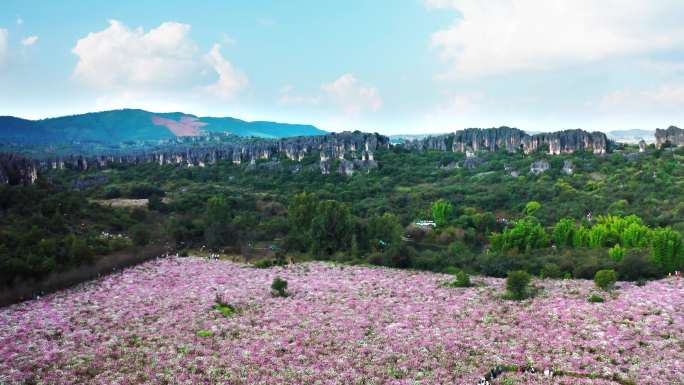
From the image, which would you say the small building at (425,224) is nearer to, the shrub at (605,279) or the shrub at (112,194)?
the shrub at (605,279)

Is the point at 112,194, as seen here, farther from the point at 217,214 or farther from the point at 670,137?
the point at 670,137

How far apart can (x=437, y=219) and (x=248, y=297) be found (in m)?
54.6

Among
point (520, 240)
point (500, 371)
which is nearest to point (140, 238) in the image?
point (520, 240)

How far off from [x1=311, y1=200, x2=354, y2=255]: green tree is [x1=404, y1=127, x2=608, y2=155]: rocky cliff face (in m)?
131

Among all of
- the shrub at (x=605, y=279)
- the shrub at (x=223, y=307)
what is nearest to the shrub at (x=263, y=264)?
the shrub at (x=223, y=307)

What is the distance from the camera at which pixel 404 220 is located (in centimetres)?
8562

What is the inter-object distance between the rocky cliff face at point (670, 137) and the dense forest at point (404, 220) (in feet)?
55.7

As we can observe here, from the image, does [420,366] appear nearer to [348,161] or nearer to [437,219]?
[437,219]

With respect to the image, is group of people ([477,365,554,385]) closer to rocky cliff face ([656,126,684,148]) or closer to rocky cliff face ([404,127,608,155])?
rocky cliff face ([404,127,608,155])

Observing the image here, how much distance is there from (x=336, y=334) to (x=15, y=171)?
279 feet

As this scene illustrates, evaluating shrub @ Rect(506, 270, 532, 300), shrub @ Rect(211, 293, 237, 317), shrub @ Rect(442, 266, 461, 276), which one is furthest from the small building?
shrub @ Rect(211, 293, 237, 317)

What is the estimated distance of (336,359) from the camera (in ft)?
72.5

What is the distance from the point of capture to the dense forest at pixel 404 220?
45406mm

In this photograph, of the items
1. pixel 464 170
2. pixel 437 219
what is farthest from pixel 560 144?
pixel 437 219
